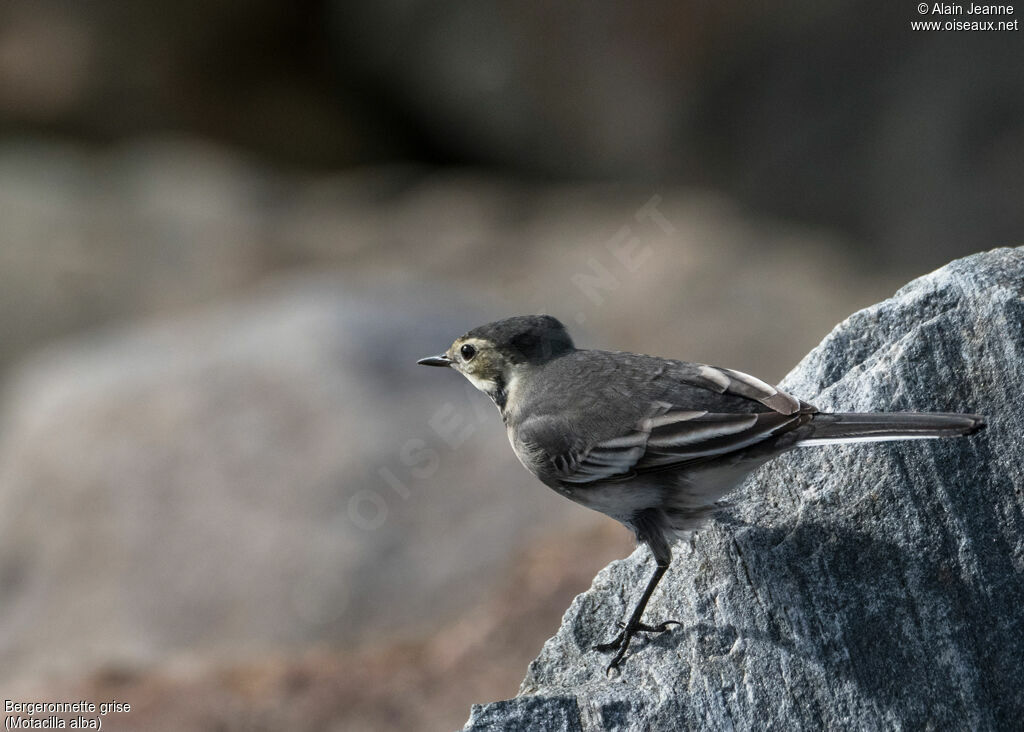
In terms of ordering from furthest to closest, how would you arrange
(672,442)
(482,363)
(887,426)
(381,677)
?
(381,677), (482,363), (672,442), (887,426)

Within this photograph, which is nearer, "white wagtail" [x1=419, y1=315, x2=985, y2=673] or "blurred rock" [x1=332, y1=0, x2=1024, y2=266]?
"white wagtail" [x1=419, y1=315, x2=985, y2=673]

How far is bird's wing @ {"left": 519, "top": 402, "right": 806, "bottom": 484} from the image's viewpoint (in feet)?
16.8

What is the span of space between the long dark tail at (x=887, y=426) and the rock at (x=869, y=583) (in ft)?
1.61

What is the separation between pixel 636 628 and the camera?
210 inches

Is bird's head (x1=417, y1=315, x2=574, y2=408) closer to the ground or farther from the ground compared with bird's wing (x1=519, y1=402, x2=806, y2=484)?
farther from the ground

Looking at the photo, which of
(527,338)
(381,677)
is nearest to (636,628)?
(527,338)

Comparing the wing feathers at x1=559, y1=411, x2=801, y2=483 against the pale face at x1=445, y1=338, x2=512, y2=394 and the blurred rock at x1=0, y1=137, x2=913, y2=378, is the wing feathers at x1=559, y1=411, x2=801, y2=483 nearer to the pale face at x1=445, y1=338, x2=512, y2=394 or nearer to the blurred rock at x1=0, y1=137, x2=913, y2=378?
the pale face at x1=445, y1=338, x2=512, y2=394

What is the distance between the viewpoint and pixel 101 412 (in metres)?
13.0

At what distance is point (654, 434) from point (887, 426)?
110cm

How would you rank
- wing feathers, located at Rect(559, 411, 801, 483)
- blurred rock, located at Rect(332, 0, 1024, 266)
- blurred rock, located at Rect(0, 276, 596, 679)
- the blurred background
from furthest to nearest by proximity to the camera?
blurred rock, located at Rect(332, 0, 1024, 266) → blurred rock, located at Rect(0, 276, 596, 679) → the blurred background → wing feathers, located at Rect(559, 411, 801, 483)

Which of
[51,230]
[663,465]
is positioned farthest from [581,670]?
[51,230]

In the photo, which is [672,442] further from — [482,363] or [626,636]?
[482,363]

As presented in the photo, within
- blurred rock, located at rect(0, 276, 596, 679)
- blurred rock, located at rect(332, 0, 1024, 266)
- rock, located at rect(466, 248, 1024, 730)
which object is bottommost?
rock, located at rect(466, 248, 1024, 730)

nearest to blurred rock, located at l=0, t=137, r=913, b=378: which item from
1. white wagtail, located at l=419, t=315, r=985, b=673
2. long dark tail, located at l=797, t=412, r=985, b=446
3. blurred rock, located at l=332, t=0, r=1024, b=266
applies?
blurred rock, located at l=332, t=0, r=1024, b=266
